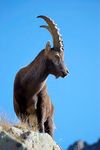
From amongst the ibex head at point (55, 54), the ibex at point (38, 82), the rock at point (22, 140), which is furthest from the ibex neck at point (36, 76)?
the rock at point (22, 140)

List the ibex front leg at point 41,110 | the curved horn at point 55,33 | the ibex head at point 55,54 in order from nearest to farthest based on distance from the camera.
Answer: the ibex head at point 55,54 < the ibex front leg at point 41,110 < the curved horn at point 55,33

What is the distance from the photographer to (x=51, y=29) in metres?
15.4

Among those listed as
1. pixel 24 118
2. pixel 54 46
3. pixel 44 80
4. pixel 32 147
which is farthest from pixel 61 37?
pixel 32 147

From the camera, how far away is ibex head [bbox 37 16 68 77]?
1486 centimetres

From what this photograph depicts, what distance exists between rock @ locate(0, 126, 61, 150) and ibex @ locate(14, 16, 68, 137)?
2.25 m

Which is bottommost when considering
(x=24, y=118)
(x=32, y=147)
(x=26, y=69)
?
(x=32, y=147)

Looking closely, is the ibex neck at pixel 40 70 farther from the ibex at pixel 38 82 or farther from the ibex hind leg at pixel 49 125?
the ibex hind leg at pixel 49 125

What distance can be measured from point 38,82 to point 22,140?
131 inches

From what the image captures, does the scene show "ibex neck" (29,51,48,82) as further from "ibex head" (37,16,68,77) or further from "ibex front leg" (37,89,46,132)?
"ibex front leg" (37,89,46,132)

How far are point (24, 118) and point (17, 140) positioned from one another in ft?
9.36

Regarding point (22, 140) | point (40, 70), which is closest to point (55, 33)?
point (40, 70)

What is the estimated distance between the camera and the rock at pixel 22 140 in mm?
11703

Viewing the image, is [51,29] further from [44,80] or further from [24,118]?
[24,118]

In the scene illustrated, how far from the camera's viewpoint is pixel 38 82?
15.0 meters
